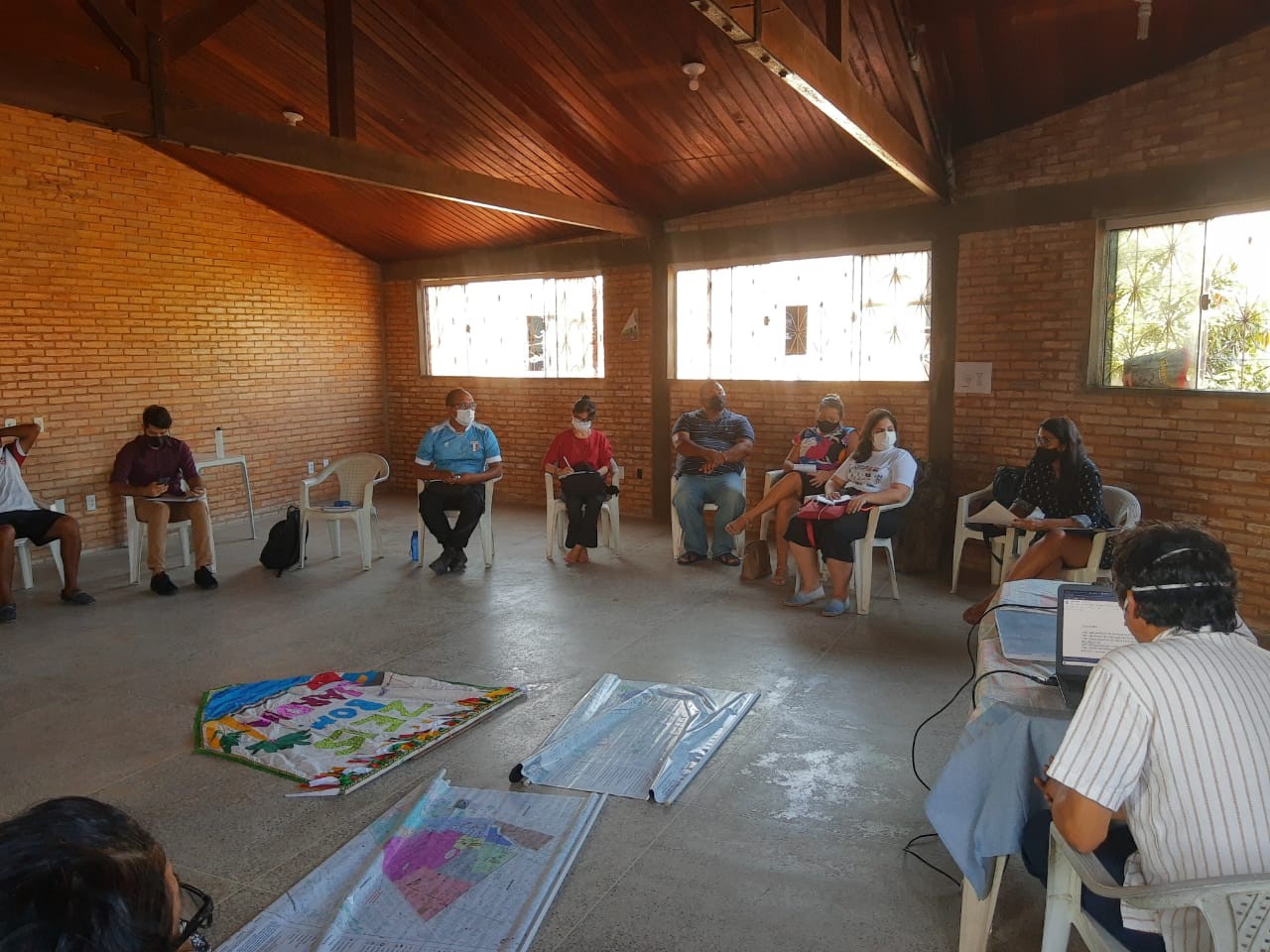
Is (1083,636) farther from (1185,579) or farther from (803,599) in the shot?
(803,599)

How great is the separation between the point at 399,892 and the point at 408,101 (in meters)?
5.62

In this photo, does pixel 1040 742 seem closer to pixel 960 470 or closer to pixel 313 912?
pixel 313 912

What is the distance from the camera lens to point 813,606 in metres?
5.50

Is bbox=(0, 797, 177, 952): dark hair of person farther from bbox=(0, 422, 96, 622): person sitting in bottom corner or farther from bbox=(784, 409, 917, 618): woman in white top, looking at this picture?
bbox=(0, 422, 96, 622): person sitting in bottom corner

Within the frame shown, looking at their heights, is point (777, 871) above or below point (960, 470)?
below

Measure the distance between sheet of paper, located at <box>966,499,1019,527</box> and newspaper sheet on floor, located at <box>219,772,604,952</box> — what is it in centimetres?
350

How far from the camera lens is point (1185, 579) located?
5.46 ft

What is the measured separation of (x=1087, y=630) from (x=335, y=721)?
296cm

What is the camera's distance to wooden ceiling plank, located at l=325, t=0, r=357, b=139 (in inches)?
215

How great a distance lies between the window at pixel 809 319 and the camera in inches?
270

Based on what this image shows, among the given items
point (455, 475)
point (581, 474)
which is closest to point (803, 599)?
point (581, 474)

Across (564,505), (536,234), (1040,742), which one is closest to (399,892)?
A: (1040,742)

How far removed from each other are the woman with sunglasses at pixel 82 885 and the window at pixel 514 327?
26.0 ft

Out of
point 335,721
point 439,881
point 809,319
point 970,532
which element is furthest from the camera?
point 809,319
